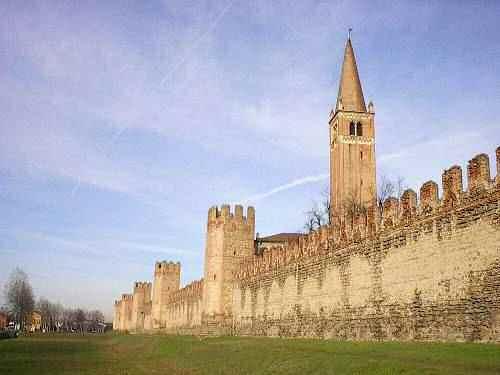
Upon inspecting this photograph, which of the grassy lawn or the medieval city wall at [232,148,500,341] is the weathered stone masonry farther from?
the grassy lawn

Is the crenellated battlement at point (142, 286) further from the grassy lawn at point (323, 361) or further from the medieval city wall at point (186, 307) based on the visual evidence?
the grassy lawn at point (323, 361)

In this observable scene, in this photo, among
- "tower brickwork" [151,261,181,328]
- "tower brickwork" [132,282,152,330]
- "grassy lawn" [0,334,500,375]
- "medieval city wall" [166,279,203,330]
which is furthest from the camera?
"tower brickwork" [132,282,152,330]

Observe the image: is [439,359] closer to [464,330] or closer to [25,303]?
[464,330]

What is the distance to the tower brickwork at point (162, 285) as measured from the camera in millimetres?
65188

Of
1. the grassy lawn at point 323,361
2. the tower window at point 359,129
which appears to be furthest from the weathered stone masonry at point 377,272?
the tower window at point 359,129

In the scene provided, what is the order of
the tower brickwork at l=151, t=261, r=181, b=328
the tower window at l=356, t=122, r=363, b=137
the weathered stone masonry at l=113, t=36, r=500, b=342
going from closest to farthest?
the weathered stone masonry at l=113, t=36, r=500, b=342 → the tower brickwork at l=151, t=261, r=181, b=328 → the tower window at l=356, t=122, r=363, b=137

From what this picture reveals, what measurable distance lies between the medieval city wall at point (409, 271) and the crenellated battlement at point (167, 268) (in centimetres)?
3837

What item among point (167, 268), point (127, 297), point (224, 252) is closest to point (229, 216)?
point (224, 252)

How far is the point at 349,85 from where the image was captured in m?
65.9

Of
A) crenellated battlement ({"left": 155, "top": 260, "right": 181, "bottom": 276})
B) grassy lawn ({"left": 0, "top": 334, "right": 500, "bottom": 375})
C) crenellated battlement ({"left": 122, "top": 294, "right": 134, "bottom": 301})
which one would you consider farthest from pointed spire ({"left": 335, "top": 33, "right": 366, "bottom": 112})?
crenellated battlement ({"left": 122, "top": 294, "right": 134, "bottom": 301})

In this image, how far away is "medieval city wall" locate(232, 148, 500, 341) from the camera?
49.5 ft

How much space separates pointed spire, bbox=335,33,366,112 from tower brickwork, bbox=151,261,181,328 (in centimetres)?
2715

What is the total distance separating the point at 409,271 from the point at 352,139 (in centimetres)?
4804

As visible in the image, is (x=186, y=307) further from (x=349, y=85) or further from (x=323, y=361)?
(x=323, y=361)
